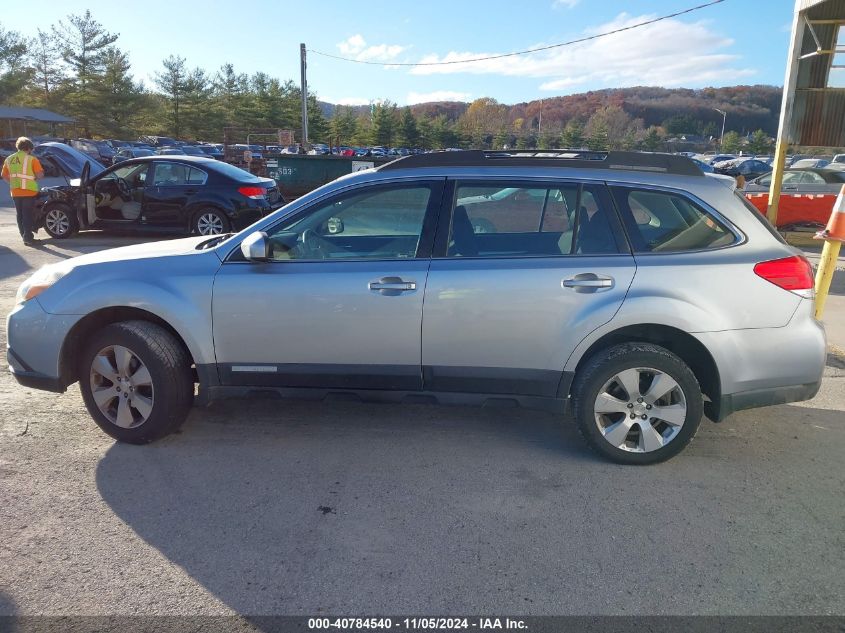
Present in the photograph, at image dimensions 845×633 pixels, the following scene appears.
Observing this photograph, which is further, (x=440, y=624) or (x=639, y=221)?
(x=639, y=221)

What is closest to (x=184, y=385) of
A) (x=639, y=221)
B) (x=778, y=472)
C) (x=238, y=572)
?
(x=238, y=572)

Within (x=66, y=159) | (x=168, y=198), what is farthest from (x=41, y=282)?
(x=66, y=159)

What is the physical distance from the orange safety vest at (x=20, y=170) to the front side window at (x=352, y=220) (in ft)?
30.9

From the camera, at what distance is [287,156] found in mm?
18797

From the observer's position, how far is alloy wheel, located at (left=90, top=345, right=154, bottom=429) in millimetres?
3850

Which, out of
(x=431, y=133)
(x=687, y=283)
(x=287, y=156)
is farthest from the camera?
(x=431, y=133)

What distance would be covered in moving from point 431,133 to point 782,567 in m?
61.0

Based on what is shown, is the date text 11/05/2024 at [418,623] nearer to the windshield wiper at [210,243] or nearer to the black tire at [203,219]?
the windshield wiper at [210,243]

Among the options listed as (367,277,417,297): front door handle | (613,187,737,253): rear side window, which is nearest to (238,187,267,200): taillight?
(367,277,417,297): front door handle

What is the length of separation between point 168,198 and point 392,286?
9153 mm

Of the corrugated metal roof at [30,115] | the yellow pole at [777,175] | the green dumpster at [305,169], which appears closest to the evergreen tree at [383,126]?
the corrugated metal roof at [30,115]

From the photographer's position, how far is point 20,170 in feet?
36.1

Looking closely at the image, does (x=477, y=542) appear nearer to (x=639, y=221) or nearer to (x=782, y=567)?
(x=782, y=567)

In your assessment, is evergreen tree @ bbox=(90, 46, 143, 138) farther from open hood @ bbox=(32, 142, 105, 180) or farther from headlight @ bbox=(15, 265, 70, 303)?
headlight @ bbox=(15, 265, 70, 303)
